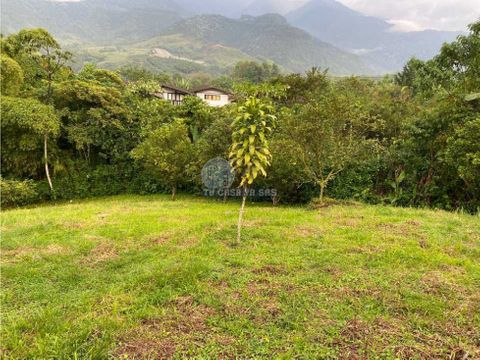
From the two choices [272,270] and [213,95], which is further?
[213,95]

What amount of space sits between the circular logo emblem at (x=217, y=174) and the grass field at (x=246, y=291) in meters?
9.49

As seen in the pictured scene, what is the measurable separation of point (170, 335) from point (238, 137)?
5.85m

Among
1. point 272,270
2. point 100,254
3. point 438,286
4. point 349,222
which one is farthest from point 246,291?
point 349,222

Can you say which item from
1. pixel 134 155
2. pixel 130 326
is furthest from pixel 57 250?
pixel 134 155

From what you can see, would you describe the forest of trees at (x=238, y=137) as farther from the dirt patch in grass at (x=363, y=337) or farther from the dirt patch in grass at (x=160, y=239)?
the dirt patch in grass at (x=363, y=337)

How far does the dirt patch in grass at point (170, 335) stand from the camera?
523 cm

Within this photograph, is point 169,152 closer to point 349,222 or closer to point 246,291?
point 349,222

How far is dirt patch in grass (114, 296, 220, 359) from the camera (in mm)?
5227

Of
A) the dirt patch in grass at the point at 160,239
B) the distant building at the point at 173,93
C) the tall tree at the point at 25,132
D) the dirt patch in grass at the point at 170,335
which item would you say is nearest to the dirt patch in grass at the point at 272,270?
the dirt patch in grass at the point at 170,335

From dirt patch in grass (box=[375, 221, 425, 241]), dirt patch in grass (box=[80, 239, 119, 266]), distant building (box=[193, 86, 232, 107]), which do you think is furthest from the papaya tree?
distant building (box=[193, 86, 232, 107])

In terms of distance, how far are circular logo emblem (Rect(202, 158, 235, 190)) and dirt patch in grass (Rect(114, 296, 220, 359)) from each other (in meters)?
14.6

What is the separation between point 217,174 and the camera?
21.9 meters

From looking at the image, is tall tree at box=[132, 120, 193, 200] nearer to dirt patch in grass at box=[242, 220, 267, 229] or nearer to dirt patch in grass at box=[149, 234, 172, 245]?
dirt patch in grass at box=[242, 220, 267, 229]

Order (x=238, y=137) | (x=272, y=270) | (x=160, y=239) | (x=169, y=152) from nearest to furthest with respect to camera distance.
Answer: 1. (x=272, y=270)
2. (x=238, y=137)
3. (x=160, y=239)
4. (x=169, y=152)
